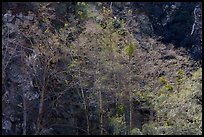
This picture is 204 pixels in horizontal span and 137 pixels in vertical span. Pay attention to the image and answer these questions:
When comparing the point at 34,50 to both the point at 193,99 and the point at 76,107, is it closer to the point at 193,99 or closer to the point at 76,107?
the point at 76,107

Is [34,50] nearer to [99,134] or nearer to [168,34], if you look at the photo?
[99,134]

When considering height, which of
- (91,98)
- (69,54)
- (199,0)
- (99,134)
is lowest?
(99,134)

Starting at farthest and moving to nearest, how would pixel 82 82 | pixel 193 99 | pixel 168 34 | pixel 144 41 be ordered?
1. pixel 168 34
2. pixel 144 41
3. pixel 82 82
4. pixel 193 99

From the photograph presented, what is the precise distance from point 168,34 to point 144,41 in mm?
3451

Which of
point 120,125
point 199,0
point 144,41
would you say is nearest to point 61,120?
point 120,125

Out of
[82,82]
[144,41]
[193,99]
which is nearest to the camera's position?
[193,99]

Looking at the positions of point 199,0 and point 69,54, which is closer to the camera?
point 69,54

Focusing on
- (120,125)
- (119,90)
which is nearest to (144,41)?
(119,90)

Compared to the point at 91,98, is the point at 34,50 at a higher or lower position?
higher

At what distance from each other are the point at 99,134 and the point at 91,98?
1292 mm

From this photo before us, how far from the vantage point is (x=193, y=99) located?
597 inches

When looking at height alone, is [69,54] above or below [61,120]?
above

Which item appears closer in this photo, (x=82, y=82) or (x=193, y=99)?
(x=193, y=99)

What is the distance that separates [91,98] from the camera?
16.1 metres
